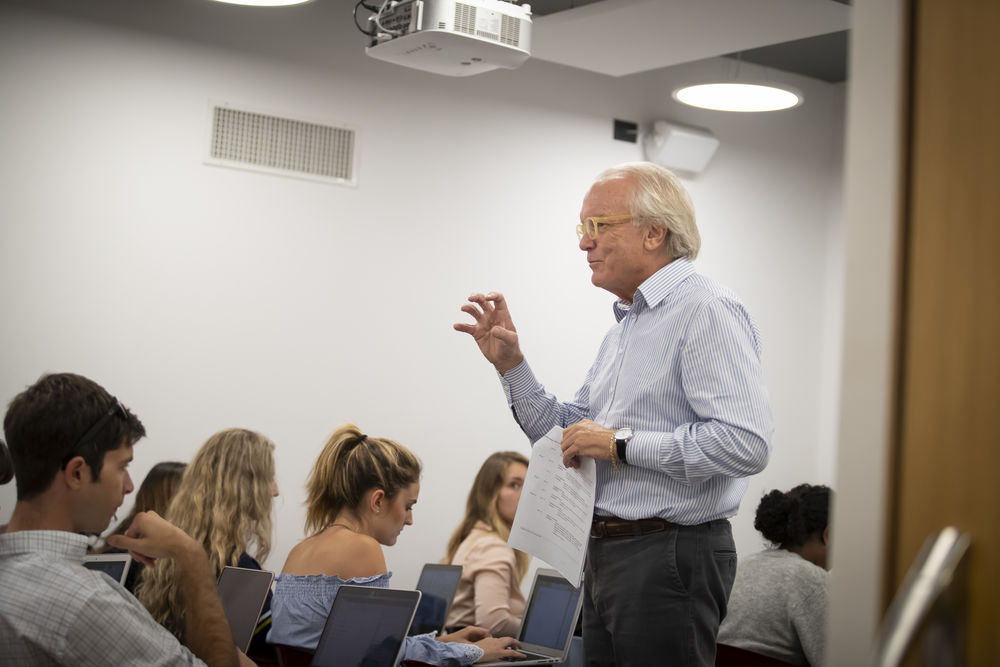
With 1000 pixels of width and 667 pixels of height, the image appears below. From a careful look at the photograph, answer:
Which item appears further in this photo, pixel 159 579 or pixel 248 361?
pixel 248 361

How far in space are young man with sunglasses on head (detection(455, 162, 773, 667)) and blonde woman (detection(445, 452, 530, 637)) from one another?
162 cm

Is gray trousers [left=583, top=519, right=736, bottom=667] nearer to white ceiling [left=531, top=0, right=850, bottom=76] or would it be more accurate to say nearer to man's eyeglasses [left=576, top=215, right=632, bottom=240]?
man's eyeglasses [left=576, top=215, right=632, bottom=240]

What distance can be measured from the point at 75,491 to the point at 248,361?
3.03 meters

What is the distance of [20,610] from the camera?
1746 millimetres

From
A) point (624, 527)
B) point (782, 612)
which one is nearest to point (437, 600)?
point (782, 612)

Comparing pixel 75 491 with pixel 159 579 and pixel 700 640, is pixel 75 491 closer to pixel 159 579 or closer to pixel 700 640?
pixel 159 579

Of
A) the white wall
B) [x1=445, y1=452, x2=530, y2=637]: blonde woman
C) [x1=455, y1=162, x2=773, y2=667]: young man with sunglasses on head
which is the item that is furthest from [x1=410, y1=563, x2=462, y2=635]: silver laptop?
the white wall

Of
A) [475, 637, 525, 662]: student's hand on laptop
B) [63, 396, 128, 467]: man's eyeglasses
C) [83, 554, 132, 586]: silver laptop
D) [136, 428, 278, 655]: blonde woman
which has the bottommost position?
[475, 637, 525, 662]: student's hand on laptop

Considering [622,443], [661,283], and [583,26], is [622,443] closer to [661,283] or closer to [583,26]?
[661,283]

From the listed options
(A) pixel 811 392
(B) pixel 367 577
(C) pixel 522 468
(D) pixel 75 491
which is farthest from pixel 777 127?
(D) pixel 75 491

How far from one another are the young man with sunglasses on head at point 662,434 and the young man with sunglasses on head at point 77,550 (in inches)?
31.9

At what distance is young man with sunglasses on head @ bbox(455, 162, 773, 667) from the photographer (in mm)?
2064

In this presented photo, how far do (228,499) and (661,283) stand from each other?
1845 mm

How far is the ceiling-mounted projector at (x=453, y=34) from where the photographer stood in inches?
142
